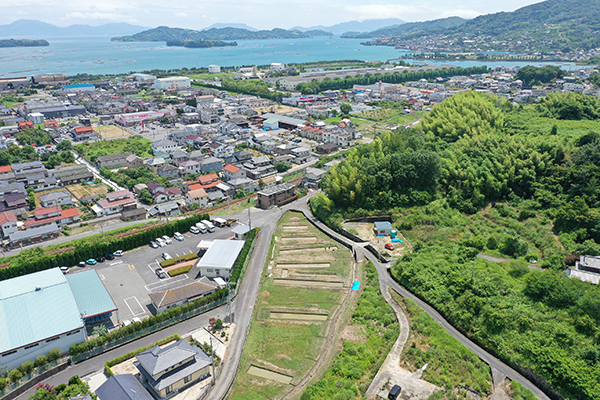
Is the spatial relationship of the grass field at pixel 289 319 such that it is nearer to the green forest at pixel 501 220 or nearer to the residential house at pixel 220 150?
the green forest at pixel 501 220

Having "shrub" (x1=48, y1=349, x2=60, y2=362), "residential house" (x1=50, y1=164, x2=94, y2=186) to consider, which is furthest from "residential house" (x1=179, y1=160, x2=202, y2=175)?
"shrub" (x1=48, y1=349, x2=60, y2=362)

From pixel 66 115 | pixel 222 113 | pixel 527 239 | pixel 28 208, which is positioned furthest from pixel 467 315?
pixel 66 115

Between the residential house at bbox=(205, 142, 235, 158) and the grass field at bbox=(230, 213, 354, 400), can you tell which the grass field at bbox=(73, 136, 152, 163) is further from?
the grass field at bbox=(230, 213, 354, 400)

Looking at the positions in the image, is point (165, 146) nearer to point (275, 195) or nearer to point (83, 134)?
point (83, 134)

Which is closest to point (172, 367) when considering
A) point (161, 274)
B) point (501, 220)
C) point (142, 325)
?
point (142, 325)

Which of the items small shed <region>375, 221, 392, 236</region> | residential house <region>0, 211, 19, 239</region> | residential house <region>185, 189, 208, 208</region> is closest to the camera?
small shed <region>375, 221, 392, 236</region>

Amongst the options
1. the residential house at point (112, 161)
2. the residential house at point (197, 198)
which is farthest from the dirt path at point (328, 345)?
the residential house at point (112, 161)

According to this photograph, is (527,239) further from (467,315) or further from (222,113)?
(222,113)
